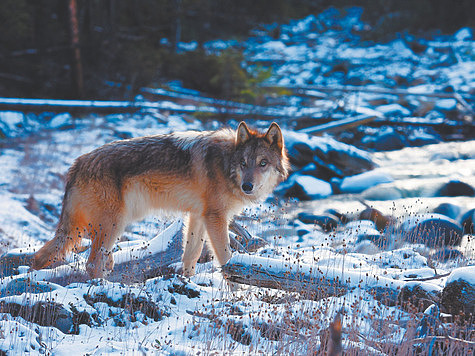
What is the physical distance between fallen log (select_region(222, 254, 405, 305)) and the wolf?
700mm

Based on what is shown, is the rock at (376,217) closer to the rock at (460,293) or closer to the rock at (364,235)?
the rock at (364,235)

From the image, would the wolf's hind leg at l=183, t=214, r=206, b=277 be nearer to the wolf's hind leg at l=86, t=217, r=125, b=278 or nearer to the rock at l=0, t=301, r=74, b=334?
the wolf's hind leg at l=86, t=217, r=125, b=278

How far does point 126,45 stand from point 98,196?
16.3 metres

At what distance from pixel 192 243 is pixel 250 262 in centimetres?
125

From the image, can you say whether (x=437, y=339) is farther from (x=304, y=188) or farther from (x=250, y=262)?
(x=304, y=188)

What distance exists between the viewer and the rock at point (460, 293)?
420 centimetres

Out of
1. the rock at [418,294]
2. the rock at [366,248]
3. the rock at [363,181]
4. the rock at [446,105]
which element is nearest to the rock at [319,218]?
the rock at [366,248]

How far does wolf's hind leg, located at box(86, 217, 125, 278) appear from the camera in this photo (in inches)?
212

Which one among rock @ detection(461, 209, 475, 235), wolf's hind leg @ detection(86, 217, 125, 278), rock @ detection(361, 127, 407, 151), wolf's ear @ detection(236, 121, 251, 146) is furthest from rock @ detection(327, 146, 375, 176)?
wolf's hind leg @ detection(86, 217, 125, 278)

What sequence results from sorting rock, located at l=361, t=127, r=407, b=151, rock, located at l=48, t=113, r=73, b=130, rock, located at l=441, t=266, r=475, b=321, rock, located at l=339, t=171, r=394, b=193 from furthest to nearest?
rock, located at l=361, t=127, r=407, b=151
rock, located at l=48, t=113, r=73, b=130
rock, located at l=339, t=171, r=394, b=193
rock, located at l=441, t=266, r=475, b=321

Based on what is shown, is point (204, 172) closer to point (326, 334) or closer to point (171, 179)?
point (171, 179)

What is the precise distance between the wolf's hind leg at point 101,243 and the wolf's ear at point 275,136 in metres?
2.11

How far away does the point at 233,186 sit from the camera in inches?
223

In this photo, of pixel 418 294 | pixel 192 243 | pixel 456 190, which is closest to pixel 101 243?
pixel 192 243
